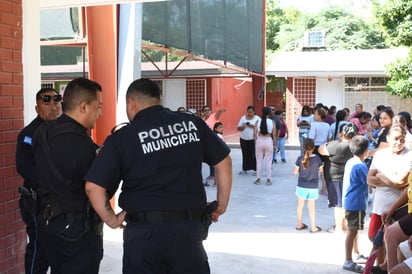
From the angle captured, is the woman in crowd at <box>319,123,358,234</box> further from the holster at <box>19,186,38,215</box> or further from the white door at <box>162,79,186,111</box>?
the white door at <box>162,79,186,111</box>

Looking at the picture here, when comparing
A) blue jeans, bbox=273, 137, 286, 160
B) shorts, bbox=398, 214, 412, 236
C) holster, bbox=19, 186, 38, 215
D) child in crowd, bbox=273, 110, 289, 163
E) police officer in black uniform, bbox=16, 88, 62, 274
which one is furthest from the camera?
blue jeans, bbox=273, 137, 286, 160

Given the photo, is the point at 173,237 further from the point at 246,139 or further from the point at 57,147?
the point at 246,139

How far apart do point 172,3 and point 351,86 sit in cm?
1310

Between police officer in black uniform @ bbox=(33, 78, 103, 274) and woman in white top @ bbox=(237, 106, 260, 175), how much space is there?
841cm

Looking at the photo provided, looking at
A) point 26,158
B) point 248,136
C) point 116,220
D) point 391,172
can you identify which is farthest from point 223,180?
point 248,136

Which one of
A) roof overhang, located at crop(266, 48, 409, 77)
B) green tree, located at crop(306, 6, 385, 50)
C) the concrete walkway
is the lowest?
the concrete walkway

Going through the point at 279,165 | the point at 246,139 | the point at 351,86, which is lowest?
the point at 279,165

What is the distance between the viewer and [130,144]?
269cm

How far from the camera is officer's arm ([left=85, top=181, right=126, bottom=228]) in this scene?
2.69 metres

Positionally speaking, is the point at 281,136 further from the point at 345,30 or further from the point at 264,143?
the point at 345,30

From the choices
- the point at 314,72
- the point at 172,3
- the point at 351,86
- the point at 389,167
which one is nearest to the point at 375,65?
the point at 351,86

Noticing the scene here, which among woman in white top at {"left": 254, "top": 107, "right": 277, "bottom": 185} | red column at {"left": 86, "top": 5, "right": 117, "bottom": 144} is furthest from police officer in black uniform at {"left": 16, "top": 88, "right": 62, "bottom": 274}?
woman in white top at {"left": 254, "top": 107, "right": 277, "bottom": 185}

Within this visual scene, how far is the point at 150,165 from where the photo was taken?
267 cm

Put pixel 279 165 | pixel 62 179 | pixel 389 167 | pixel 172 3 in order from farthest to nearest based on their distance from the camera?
pixel 279 165, pixel 172 3, pixel 389 167, pixel 62 179
